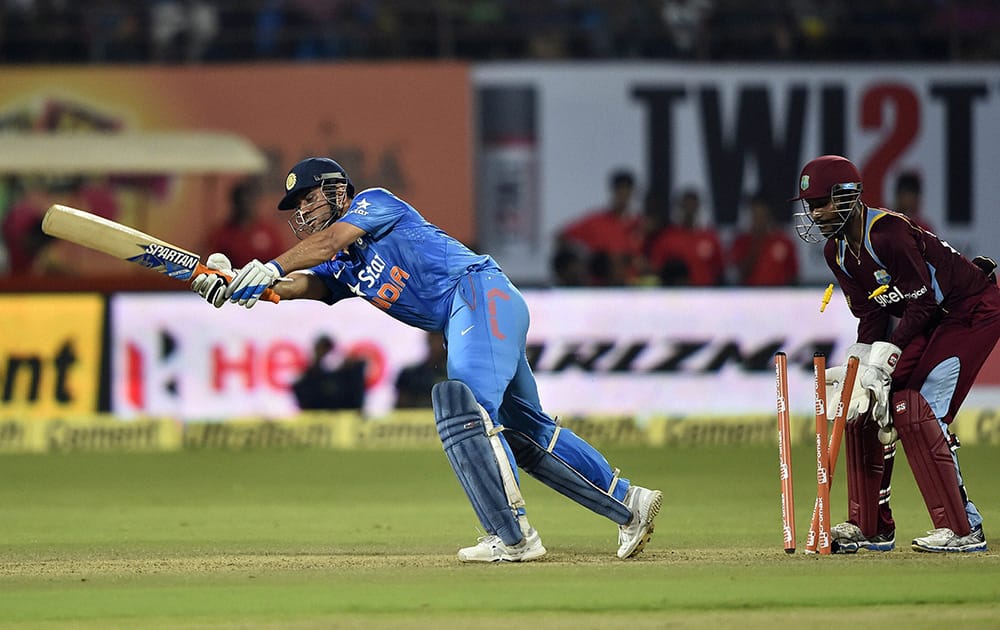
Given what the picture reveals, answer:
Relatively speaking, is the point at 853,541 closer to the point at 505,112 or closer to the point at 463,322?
the point at 463,322

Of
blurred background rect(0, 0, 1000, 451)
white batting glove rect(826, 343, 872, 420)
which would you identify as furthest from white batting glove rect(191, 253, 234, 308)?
blurred background rect(0, 0, 1000, 451)

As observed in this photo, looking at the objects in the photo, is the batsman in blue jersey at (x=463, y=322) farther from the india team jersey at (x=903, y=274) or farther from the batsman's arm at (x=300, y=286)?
the india team jersey at (x=903, y=274)

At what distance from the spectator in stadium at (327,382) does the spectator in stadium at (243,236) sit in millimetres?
2505

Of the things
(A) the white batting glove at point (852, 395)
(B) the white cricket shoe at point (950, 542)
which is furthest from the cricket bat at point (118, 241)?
(B) the white cricket shoe at point (950, 542)

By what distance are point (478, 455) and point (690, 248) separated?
8.38 m

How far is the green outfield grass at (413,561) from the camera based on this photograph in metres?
5.39

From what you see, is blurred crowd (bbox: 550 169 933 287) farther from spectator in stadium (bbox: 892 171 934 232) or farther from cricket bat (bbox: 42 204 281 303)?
cricket bat (bbox: 42 204 281 303)

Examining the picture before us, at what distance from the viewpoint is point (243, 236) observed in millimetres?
15219

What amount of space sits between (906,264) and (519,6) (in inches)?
447

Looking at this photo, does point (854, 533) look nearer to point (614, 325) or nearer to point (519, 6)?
point (614, 325)

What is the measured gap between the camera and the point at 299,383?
1266 centimetres

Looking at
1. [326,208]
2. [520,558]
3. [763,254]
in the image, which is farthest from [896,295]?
[763,254]

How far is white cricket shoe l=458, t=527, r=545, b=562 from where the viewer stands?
655 cm

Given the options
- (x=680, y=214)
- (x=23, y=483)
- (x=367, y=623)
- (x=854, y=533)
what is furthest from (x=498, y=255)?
(x=367, y=623)
